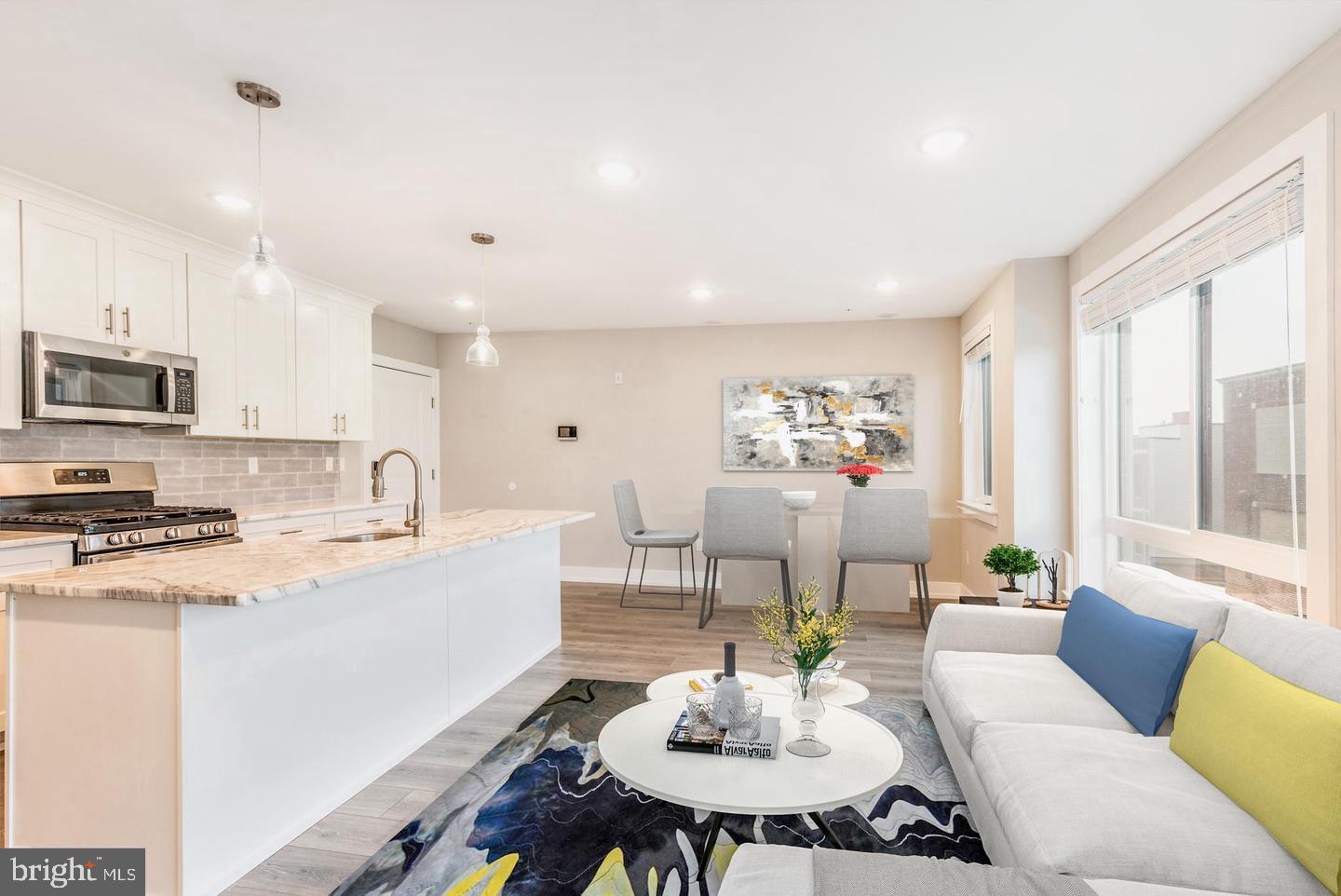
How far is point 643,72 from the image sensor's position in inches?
81.7

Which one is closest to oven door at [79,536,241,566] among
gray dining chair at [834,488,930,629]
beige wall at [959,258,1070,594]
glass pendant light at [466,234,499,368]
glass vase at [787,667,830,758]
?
glass pendant light at [466,234,499,368]

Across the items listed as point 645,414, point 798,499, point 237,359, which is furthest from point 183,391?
point 798,499

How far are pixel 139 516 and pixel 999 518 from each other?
186 inches

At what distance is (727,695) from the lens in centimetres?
197

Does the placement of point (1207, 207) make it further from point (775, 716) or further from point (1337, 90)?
point (775, 716)

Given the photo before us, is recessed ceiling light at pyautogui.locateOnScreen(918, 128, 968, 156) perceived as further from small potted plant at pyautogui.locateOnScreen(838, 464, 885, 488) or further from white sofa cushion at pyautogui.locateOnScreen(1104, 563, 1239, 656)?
small potted plant at pyautogui.locateOnScreen(838, 464, 885, 488)

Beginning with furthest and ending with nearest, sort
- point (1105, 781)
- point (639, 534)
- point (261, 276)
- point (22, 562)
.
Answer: point (639, 534)
point (22, 562)
point (261, 276)
point (1105, 781)

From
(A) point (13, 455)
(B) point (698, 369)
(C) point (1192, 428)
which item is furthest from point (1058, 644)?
(A) point (13, 455)

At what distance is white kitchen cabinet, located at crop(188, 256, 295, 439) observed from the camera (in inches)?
148

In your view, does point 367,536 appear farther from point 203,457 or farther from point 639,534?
point 639,534

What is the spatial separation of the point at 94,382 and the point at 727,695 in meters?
3.27

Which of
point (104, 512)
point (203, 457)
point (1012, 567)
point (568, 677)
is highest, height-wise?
Answer: point (203, 457)

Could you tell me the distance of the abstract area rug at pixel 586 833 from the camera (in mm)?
1824

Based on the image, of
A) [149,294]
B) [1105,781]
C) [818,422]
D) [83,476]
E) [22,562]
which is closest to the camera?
[1105,781]
